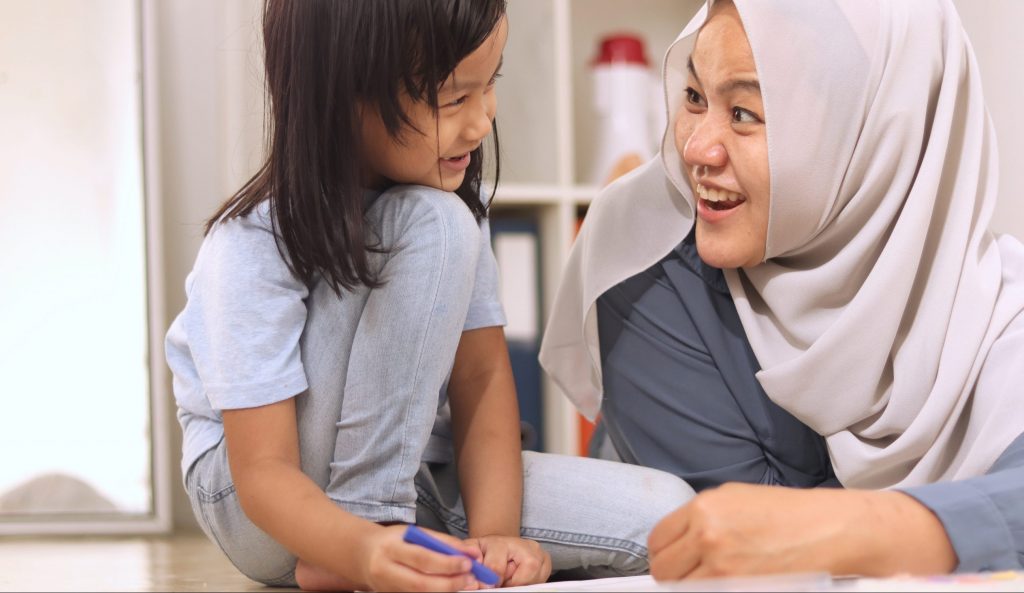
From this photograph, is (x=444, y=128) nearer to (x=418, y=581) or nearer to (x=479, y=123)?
(x=479, y=123)

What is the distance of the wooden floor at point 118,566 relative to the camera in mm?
1127

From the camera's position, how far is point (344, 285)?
0.98 metres

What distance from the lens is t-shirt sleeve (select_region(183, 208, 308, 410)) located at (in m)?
0.94

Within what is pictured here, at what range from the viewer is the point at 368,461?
0.97 meters

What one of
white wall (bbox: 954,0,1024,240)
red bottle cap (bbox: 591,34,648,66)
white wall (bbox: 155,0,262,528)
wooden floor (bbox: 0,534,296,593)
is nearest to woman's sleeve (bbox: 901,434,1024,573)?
wooden floor (bbox: 0,534,296,593)

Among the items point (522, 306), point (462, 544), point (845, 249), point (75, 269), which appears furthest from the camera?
point (522, 306)

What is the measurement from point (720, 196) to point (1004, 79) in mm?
698

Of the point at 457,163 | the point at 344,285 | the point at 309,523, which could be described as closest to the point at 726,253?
the point at 457,163

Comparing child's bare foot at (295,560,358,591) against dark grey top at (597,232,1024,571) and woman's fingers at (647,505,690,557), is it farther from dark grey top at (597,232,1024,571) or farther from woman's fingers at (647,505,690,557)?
dark grey top at (597,232,1024,571)

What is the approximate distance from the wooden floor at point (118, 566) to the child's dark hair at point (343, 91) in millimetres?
354

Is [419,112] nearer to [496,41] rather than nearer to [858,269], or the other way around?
[496,41]

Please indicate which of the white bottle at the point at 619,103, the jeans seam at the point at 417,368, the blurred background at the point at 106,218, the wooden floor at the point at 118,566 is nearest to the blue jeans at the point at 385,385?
the jeans seam at the point at 417,368

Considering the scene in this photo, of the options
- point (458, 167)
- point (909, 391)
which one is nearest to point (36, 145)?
point (458, 167)

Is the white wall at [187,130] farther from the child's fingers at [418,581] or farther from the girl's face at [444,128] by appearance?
the child's fingers at [418,581]
